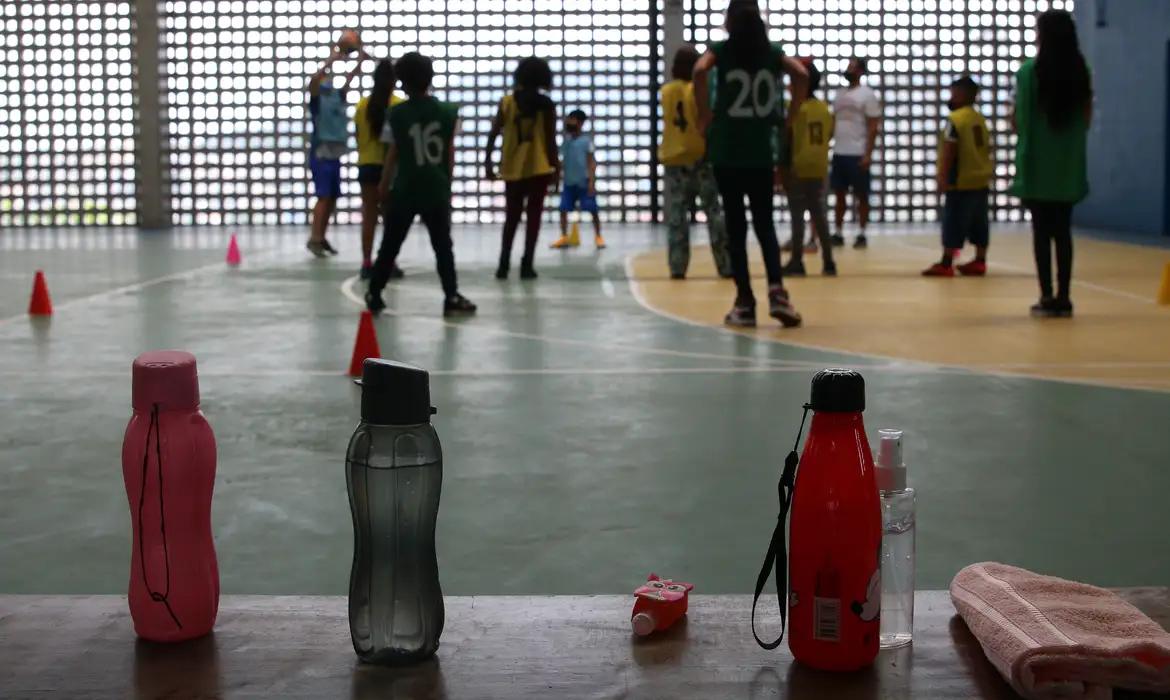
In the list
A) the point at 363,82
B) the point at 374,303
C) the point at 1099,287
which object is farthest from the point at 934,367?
the point at 363,82

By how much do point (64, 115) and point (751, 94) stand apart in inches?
724

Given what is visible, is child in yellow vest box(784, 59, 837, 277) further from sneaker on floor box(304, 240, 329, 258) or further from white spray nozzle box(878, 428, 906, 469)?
white spray nozzle box(878, 428, 906, 469)

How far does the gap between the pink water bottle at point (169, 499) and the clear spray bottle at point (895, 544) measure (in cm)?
104

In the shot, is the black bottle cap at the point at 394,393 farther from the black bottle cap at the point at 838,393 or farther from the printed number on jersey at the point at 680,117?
the printed number on jersey at the point at 680,117

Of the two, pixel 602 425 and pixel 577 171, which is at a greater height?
pixel 577 171

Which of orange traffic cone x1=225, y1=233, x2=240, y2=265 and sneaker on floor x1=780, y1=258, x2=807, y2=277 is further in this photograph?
orange traffic cone x1=225, y1=233, x2=240, y2=265

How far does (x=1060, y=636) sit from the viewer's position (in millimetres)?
1983

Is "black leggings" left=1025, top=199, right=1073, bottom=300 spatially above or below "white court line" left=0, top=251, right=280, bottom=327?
above

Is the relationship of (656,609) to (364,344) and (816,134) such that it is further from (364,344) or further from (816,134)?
(816,134)

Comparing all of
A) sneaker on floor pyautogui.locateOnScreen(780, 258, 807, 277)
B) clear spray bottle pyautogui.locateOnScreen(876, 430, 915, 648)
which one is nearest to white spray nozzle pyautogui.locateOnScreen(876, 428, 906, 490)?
clear spray bottle pyautogui.locateOnScreen(876, 430, 915, 648)

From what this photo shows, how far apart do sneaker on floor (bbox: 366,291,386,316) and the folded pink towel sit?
274 inches

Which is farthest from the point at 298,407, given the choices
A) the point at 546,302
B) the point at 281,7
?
the point at 281,7

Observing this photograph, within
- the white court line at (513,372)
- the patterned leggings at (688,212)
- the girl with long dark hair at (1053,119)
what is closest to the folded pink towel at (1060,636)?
the white court line at (513,372)

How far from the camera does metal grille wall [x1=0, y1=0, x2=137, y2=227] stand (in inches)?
918
